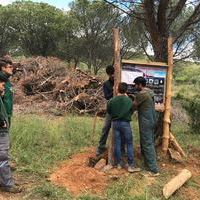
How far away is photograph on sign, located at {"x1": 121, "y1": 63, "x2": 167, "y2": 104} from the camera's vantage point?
984 cm

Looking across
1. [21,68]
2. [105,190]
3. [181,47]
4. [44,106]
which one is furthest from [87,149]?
[181,47]

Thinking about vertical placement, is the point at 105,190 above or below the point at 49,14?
below

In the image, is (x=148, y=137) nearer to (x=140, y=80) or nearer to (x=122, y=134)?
(x=122, y=134)

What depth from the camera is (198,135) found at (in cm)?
1445

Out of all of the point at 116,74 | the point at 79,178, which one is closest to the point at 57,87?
the point at 116,74

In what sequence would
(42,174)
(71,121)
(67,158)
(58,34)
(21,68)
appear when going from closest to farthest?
(42,174) < (67,158) < (71,121) < (21,68) < (58,34)

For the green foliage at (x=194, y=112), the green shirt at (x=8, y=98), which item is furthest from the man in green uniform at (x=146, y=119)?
the green foliage at (x=194, y=112)

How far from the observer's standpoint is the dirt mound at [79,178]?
8.40m

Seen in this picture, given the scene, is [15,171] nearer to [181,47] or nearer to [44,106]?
[44,106]

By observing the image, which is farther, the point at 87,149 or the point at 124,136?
the point at 87,149

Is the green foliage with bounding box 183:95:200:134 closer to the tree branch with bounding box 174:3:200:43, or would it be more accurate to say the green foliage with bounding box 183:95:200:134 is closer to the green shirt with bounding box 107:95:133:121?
the tree branch with bounding box 174:3:200:43

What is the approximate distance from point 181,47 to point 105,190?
2303 centimetres

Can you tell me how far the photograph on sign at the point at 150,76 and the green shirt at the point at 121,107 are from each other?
0.73 meters

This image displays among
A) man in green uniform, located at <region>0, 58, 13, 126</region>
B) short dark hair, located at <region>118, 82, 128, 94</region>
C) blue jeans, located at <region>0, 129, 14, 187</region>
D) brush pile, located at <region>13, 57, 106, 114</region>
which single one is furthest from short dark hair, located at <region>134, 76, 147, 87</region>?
brush pile, located at <region>13, 57, 106, 114</region>
